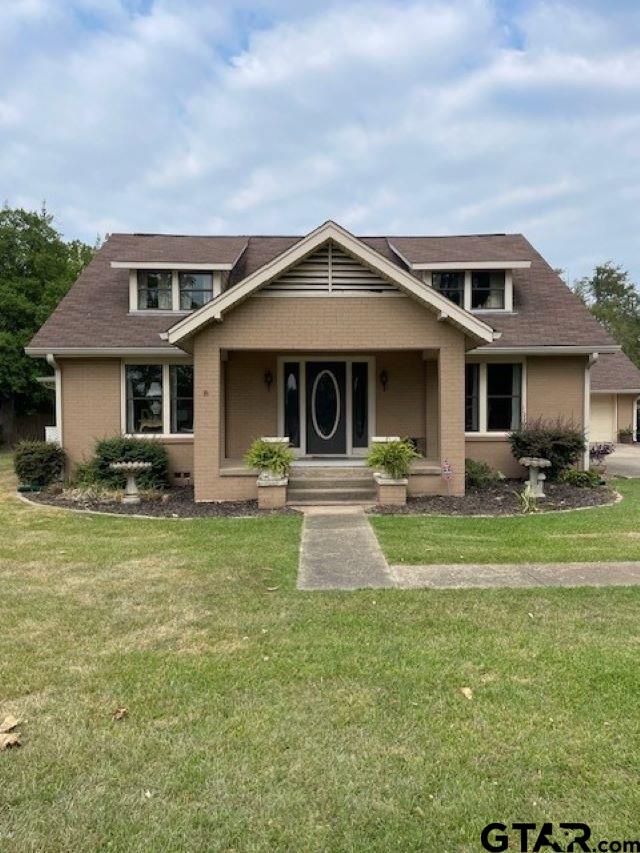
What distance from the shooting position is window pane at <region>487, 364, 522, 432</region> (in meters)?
13.5

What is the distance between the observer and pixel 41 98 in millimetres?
13758

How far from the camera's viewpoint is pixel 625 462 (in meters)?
19.2

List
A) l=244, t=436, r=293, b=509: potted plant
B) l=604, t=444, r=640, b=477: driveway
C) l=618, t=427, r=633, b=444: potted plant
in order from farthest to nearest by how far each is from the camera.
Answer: l=618, t=427, r=633, b=444: potted plant
l=604, t=444, r=640, b=477: driveway
l=244, t=436, r=293, b=509: potted plant

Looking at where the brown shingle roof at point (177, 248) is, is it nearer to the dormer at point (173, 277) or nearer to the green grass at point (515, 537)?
the dormer at point (173, 277)

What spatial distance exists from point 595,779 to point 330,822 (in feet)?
4.22

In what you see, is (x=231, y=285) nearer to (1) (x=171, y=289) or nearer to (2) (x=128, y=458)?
(1) (x=171, y=289)

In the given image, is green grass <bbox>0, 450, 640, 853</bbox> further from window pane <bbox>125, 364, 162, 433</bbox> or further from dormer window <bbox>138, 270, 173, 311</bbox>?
dormer window <bbox>138, 270, 173, 311</bbox>

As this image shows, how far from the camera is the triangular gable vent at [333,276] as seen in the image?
35.5 feet

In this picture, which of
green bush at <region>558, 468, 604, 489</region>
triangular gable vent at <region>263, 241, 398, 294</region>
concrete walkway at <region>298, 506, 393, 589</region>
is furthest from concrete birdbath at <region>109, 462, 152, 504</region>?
green bush at <region>558, 468, 604, 489</region>

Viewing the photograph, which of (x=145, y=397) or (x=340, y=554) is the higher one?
(x=145, y=397)

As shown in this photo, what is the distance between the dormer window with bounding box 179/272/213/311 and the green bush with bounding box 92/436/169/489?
389cm

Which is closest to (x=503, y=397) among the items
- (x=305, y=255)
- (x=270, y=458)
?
(x=305, y=255)

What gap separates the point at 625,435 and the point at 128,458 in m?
25.2

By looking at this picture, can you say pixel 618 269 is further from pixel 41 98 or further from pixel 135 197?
pixel 41 98
